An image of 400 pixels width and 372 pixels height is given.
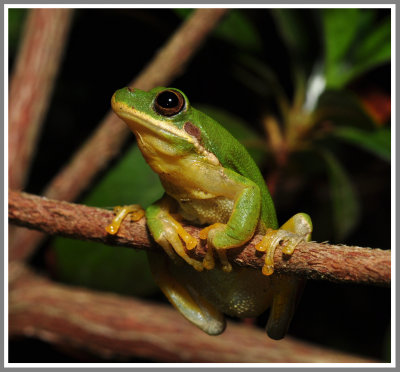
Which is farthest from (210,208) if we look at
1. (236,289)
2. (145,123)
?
(145,123)

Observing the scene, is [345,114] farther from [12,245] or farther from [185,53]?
[12,245]

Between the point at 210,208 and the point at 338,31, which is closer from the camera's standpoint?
the point at 210,208

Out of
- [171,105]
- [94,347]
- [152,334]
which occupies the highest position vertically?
[171,105]

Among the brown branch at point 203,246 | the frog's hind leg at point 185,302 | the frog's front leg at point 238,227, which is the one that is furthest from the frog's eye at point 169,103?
the frog's hind leg at point 185,302

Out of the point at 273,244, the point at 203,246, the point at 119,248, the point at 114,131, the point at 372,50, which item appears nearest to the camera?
the point at 273,244

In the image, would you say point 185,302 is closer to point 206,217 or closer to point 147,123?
point 206,217

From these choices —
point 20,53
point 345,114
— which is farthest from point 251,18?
point 20,53

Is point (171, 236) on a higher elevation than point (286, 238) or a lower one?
lower
